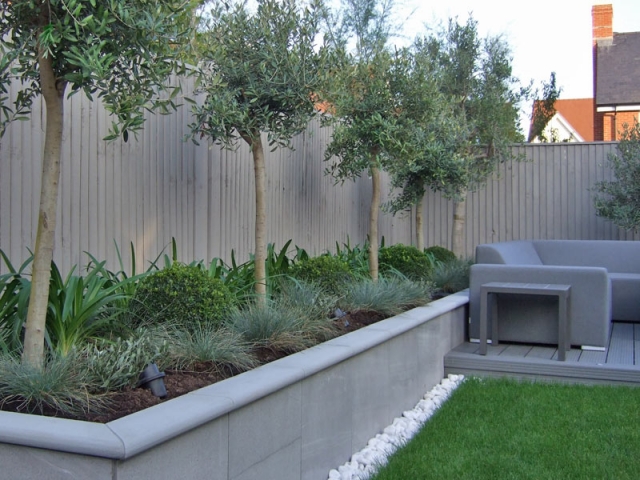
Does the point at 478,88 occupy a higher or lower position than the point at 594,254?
higher

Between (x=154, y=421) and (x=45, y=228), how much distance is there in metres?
0.97

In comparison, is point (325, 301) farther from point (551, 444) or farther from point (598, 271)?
point (598, 271)

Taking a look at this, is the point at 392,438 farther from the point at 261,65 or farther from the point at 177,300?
the point at 261,65

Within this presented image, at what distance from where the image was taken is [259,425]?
110 inches

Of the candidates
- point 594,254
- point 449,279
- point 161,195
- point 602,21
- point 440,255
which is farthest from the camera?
point 602,21

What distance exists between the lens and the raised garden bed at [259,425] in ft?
6.83

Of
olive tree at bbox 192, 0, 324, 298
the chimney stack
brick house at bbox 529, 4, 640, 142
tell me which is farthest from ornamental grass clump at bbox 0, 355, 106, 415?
the chimney stack

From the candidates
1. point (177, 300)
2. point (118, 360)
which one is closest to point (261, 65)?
point (177, 300)

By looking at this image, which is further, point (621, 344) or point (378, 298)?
point (621, 344)

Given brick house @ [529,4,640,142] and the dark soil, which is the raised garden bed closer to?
the dark soil

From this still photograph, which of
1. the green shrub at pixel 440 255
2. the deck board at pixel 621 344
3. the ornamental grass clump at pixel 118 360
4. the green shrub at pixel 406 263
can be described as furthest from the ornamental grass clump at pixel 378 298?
the green shrub at pixel 440 255

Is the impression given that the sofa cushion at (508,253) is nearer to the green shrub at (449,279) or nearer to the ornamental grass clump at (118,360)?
the green shrub at (449,279)

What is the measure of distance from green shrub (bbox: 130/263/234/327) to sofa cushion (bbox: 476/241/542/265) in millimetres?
3720

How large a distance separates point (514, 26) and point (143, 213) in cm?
850
